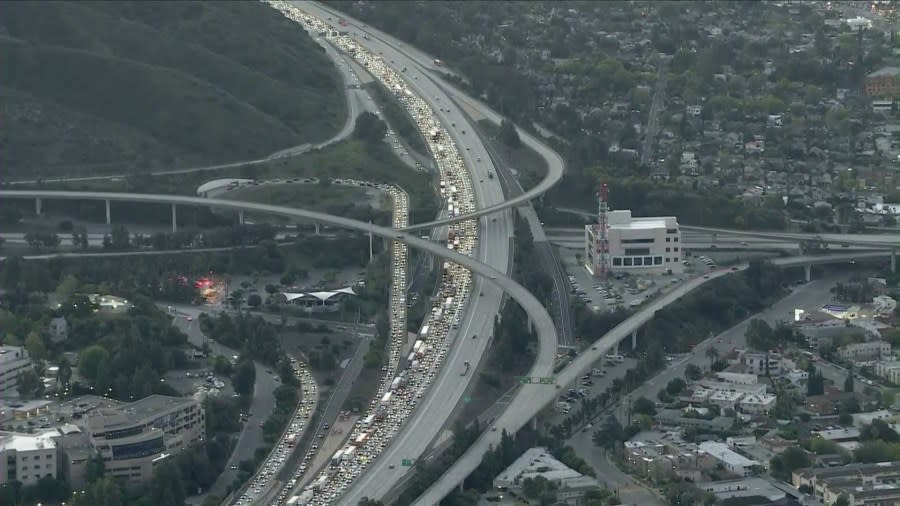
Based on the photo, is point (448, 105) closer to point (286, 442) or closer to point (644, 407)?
point (644, 407)

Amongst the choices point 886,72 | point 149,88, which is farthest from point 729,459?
point 886,72

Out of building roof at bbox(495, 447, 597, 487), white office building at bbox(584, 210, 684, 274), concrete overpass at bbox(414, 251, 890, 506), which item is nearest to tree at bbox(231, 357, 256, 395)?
concrete overpass at bbox(414, 251, 890, 506)

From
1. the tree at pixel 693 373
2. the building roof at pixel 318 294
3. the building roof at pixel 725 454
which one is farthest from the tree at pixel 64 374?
the building roof at pixel 725 454

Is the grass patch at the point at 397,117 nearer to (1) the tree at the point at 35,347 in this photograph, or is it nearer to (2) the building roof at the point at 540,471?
(1) the tree at the point at 35,347

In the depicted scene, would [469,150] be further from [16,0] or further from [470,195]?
[16,0]

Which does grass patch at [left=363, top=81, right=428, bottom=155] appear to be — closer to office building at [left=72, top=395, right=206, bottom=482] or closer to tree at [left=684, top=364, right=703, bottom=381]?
tree at [left=684, top=364, right=703, bottom=381]

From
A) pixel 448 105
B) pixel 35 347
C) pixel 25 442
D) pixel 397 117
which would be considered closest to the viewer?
pixel 25 442
